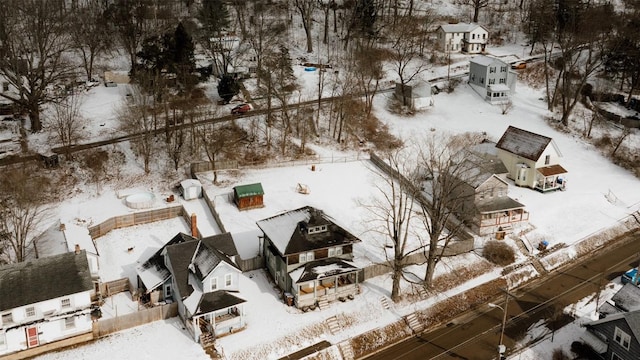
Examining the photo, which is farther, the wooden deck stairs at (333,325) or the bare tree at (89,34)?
the bare tree at (89,34)

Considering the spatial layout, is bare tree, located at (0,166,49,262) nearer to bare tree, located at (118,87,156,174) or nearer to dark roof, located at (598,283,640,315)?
bare tree, located at (118,87,156,174)

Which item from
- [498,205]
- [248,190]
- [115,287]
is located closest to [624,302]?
[498,205]

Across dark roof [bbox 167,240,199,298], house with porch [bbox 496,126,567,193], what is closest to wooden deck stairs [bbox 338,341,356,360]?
dark roof [bbox 167,240,199,298]

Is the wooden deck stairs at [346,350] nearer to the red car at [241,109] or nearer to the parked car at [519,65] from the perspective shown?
the red car at [241,109]

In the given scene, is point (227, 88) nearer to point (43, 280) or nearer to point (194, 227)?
point (194, 227)

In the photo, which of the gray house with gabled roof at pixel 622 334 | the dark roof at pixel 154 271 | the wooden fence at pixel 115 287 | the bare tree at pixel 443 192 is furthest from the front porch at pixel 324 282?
the gray house with gabled roof at pixel 622 334
